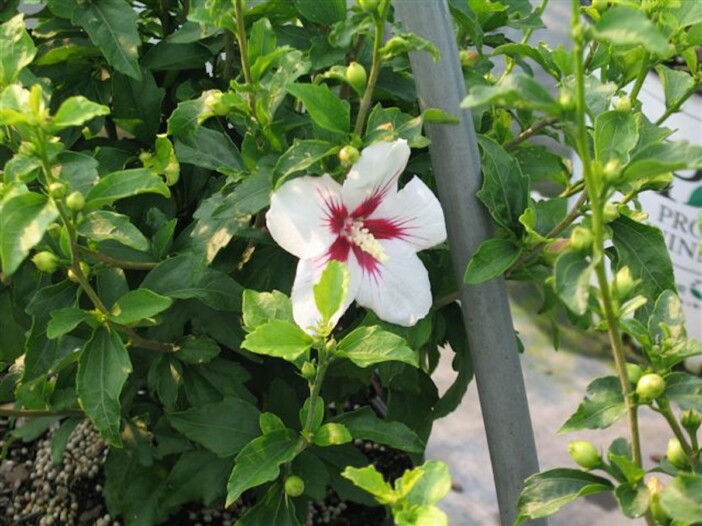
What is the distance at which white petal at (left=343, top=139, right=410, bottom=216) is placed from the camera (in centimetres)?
71

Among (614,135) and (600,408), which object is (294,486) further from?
(614,135)

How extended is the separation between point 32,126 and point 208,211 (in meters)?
0.18

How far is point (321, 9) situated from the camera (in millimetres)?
812

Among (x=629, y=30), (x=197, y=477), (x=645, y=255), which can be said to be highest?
(x=629, y=30)

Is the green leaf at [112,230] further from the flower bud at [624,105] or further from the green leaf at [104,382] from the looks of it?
the flower bud at [624,105]

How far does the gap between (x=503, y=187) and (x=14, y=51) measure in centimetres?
41

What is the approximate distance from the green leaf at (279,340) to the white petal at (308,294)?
0.04 feet

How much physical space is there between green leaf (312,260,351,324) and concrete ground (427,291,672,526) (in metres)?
1.11

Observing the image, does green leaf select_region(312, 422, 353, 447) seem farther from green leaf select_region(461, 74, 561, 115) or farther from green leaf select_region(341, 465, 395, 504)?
green leaf select_region(461, 74, 561, 115)

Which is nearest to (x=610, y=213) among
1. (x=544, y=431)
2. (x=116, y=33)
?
(x=116, y=33)

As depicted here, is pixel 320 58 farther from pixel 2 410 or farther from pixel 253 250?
pixel 2 410

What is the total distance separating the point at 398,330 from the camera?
2.59ft

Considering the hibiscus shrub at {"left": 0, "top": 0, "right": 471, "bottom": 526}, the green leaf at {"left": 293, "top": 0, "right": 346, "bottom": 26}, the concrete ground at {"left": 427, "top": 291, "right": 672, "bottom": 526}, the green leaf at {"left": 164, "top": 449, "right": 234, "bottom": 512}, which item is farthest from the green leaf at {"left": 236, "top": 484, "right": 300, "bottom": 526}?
the concrete ground at {"left": 427, "top": 291, "right": 672, "bottom": 526}

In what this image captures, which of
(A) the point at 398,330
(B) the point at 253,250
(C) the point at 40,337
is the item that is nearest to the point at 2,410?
(C) the point at 40,337
